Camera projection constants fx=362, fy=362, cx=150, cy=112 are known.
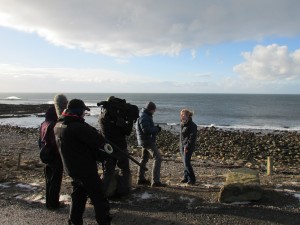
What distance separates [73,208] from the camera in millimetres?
5348

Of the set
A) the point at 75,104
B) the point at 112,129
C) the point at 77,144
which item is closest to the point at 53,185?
the point at 112,129

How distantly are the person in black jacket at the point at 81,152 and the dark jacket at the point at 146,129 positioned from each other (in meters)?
2.47

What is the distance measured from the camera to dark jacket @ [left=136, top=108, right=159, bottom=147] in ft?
25.1

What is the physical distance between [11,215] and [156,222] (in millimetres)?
2660

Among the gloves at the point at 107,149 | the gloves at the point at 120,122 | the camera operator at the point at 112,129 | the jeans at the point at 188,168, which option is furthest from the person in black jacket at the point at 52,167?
the jeans at the point at 188,168

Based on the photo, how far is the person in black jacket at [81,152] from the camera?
5035mm

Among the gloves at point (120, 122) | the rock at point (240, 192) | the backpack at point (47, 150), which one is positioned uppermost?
the gloves at point (120, 122)

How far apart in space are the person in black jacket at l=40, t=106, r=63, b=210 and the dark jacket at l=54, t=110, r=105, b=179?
1.35m

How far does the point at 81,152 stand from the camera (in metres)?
5.12

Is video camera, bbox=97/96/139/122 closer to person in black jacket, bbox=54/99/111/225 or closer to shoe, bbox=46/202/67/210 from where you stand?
person in black jacket, bbox=54/99/111/225

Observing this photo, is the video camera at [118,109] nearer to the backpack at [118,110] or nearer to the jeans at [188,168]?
the backpack at [118,110]

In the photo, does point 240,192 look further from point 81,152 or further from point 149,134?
point 81,152

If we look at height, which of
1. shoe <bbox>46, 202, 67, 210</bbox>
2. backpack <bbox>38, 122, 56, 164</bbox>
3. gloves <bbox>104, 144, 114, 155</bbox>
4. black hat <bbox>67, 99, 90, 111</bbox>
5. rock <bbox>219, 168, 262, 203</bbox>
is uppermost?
black hat <bbox>67, 99, 90, 111</bbox>

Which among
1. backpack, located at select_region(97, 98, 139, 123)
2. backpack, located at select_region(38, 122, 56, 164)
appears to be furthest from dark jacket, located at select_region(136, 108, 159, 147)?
backpack, located at select_region(38, 122, 56, 164)
